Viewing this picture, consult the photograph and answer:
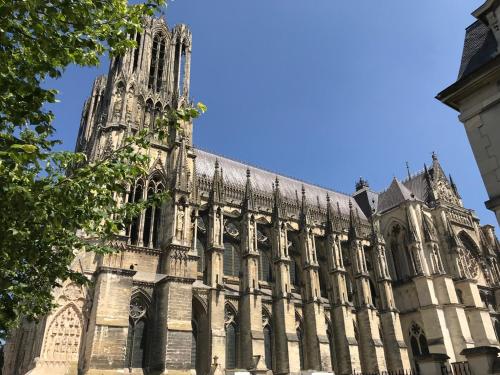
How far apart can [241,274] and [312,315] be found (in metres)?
5.62

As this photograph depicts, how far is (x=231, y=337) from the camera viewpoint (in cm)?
2430

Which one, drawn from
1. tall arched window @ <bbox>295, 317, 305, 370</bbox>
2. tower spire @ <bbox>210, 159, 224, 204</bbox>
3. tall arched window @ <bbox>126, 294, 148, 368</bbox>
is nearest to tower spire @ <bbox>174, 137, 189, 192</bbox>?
tower spire @ <bbox>210, 159, 224, 204</bbox>

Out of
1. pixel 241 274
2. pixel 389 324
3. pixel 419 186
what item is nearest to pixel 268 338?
pixel 241 274

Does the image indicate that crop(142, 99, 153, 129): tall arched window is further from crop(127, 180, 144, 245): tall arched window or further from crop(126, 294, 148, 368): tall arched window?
crop(126, 294, 148, 368): tall arched window

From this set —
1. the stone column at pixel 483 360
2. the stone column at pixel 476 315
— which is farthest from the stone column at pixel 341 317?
the stone column at pixel 483 360

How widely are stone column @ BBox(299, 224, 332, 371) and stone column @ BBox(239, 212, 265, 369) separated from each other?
442 cm

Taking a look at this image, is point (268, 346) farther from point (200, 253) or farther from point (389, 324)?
point (389, 324)

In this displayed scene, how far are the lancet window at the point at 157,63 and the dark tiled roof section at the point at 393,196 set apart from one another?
2378 centimetres

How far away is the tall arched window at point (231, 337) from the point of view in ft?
77.5

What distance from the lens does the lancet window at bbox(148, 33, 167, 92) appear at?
87.6 feet

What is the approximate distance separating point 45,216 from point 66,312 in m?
11.8

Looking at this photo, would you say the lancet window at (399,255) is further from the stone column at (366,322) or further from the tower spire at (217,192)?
the tower spire at (217,192)

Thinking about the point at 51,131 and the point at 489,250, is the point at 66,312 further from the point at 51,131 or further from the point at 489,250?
the point at 489,250

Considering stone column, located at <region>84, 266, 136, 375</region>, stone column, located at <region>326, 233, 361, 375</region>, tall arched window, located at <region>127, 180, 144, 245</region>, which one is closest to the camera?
stone column, located at <region>84, 266, 136, 375</region>
